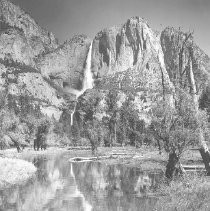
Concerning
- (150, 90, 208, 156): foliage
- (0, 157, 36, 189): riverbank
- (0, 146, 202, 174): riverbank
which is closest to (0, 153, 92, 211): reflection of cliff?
(0, 157, 36, 189): riverbank

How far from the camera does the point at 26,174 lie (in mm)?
46219

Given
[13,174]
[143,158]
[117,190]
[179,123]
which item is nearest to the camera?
[179,123]

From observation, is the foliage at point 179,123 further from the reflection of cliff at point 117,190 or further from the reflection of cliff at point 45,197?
the reflection of cliff at point 45,197

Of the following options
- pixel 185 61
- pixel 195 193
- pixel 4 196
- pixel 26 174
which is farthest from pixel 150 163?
pixel 195 193

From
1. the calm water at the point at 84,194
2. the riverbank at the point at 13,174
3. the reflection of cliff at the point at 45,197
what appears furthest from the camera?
the riverbank at the point at 13,174

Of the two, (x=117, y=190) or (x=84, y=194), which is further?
(x=117, y=190)

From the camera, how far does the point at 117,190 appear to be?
113ft

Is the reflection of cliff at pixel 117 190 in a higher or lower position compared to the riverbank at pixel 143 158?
lower

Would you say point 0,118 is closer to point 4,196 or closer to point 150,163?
point 150,163

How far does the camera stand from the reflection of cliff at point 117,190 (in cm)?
2698

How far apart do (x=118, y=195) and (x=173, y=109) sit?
27.6 ft

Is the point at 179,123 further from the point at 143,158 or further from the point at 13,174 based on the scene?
the point at 143,158

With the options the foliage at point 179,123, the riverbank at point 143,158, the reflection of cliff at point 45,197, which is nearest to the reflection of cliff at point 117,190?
the reflection of cliff at point 45,197

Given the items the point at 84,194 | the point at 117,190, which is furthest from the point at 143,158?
the point at 84,194
